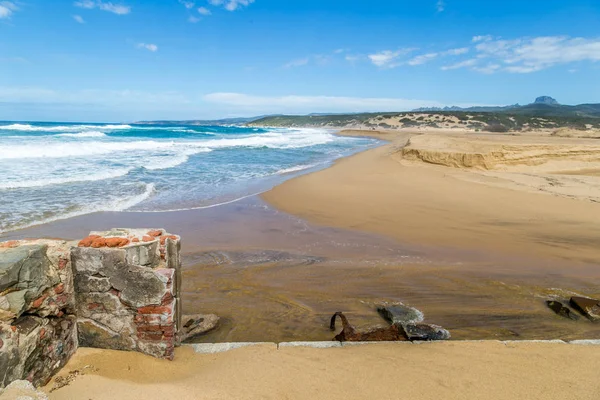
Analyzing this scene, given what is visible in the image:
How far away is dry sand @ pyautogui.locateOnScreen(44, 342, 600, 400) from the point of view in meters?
3.12

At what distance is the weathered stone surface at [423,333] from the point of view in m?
4.08

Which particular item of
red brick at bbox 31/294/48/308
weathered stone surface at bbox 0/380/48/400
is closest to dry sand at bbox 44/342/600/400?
weathered stone surface at bbox 0/380/48/400

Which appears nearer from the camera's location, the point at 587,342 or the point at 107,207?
the point at 587,342

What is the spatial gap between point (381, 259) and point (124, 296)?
15.7 feet

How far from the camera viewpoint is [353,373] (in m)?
3.46

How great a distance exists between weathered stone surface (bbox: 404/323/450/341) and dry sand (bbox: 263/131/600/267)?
3933mm

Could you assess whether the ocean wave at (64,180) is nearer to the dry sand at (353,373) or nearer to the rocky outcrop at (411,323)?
the dry sand at (353,373)

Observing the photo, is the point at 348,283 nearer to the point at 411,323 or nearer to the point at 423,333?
the point at 411,323

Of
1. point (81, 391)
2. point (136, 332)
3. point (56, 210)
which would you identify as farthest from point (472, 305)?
point (56, 210)

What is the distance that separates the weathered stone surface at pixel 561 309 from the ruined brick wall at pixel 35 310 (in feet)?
19.8

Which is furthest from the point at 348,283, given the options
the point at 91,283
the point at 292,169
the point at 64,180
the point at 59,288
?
the point at 292,169

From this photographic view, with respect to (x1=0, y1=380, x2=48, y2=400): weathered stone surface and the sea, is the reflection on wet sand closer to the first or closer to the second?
the sea

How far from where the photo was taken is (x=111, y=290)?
3617mm

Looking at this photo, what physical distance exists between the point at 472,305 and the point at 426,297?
65cm
